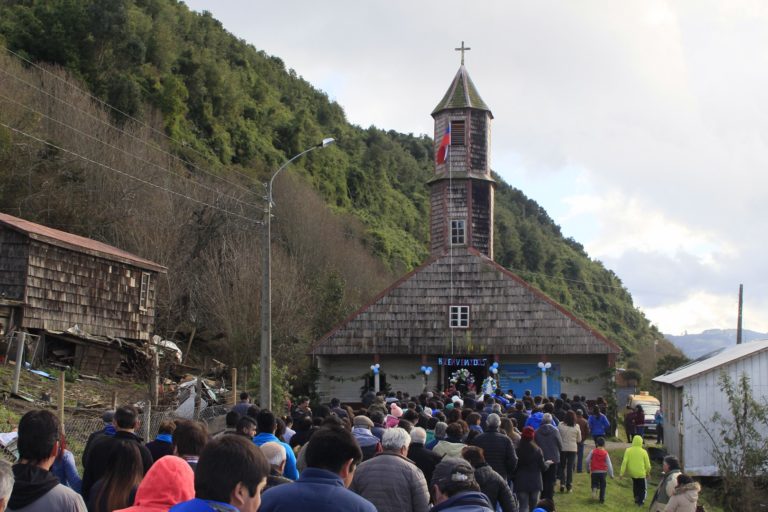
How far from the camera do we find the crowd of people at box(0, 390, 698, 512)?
13.5ft

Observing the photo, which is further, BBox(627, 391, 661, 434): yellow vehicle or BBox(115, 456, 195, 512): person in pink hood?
BBox(627, 391, 661, 434): yellow vehicle

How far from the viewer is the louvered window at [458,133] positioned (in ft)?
129

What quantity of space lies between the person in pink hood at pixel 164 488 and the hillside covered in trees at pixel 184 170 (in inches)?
978

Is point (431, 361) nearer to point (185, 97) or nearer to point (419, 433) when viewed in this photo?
point (419, 433)

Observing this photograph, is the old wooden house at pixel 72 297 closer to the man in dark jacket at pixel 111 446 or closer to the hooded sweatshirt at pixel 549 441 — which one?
the hooded sweatshirt at pixel 549 441

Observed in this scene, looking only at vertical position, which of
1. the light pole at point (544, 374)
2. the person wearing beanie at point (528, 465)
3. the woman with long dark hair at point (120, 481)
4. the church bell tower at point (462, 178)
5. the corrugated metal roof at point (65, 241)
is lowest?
the person wearing beanie at point (528, 465)

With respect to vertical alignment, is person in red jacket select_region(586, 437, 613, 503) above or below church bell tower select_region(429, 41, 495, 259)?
below

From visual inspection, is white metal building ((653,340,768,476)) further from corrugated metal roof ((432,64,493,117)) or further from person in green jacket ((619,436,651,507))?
corrugated metal roof ((432,64,493,117))

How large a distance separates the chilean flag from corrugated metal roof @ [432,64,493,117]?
1.32 meters

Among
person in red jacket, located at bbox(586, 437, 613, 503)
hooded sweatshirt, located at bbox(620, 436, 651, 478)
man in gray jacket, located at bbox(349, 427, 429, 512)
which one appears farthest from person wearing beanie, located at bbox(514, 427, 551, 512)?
hooded sweatshirt, located at bbox(620, 436, 651, 478)

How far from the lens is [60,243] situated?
27.0m

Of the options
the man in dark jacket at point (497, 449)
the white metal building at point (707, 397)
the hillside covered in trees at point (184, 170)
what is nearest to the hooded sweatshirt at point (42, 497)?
the man in dark jacket at point (497, 449)

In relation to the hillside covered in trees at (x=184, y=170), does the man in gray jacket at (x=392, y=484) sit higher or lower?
lower

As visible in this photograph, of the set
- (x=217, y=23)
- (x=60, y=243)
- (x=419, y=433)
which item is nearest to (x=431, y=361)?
(x=60, y=243)
